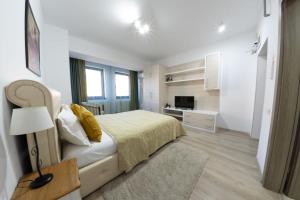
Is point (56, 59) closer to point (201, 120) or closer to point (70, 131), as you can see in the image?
point (70, 131)

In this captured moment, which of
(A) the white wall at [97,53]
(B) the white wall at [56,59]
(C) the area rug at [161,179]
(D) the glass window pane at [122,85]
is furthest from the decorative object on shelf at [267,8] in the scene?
(D) the glass window pane at [122,85]

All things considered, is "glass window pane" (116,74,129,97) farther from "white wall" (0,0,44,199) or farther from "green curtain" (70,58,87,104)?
"white wall" (0,0,44,199)

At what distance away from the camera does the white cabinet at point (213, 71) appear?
3068 millimetres

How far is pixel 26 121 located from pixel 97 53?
10.4ft

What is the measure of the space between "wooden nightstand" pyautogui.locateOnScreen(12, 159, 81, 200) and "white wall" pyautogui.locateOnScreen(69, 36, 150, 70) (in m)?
2.97

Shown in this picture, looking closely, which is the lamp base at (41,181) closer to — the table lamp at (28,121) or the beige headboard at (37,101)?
the beige headboard at (37,101)

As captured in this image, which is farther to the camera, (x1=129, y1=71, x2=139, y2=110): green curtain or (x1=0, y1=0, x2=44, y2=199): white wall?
(x1=129, y1=71, x2=139, y2=110): green curtain

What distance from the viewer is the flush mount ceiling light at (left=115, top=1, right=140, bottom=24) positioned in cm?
185

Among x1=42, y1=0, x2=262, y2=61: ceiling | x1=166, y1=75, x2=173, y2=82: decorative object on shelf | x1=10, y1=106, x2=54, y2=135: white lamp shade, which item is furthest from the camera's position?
x1=166, y1=75, x2=173, y2=82: decorative object on shelf

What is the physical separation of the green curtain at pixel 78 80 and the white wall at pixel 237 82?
422cm

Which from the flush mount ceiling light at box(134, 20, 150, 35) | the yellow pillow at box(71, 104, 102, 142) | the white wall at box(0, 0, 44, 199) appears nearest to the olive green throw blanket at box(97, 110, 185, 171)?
the yellow pillow at box(71, 104, 102, 142)

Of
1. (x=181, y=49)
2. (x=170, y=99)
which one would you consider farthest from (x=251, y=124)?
(x=181, y=49)

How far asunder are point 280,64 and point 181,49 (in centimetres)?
307

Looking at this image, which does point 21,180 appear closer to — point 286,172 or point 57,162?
point 57,162
